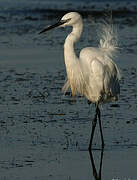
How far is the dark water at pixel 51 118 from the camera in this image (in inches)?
291

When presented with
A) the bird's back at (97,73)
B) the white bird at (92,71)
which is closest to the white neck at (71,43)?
the white bird at (92,71)

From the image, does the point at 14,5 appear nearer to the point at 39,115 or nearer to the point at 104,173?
the point at 39,115

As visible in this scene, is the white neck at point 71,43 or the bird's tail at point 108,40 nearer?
the white neck at point 71,43

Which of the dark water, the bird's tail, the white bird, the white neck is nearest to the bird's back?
the white bird

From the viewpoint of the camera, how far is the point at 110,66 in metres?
9.02

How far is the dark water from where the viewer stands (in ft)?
→ 24.2

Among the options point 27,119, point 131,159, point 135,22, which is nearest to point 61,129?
point 27,119

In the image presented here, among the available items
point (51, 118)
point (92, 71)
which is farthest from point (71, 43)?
point (51, 118)

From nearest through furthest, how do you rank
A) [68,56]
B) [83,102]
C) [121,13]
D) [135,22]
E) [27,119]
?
[68,56], [27,119], [83,102], [135,22], [121,13]

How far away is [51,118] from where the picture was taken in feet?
31.8

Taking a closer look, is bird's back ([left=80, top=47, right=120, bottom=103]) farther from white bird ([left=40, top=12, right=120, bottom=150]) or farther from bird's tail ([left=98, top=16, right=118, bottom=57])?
bird's tail ([left=98, top=16, right=118, bottom=57])

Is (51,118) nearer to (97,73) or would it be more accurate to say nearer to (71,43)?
(97,73)

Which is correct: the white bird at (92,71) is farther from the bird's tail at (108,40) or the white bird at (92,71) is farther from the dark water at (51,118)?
the dark water at (51,118)

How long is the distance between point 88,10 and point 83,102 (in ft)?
50.8
